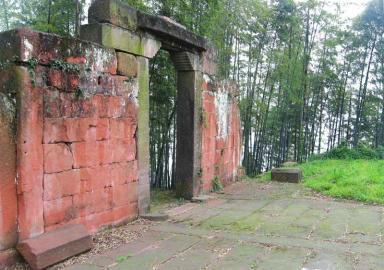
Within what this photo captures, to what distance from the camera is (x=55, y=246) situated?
3.88 metres

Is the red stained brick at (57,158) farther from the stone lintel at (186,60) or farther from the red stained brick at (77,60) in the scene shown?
the stone lintel at (186,60)

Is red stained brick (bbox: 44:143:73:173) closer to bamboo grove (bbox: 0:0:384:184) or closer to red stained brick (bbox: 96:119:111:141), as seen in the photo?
red stained brick (bbox: 96:119:111:141)

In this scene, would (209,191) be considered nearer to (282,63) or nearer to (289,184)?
(289,184)

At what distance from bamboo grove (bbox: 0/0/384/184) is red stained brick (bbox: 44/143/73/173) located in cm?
494

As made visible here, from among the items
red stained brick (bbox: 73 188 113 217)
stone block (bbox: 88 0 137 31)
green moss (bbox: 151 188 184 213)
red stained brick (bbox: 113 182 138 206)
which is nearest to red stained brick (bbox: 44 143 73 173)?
red stained brick (bbox: 73 188 113 217)

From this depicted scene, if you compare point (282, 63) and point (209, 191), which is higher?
point (282, 63)

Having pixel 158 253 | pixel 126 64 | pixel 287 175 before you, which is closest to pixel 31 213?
pixel 158 253

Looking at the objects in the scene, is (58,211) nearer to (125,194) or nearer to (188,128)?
(125,194)

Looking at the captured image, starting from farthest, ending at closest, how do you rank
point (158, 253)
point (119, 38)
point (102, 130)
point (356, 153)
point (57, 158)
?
1. point (356, 153)
2. point (119, 38)
3. point (102, 130)
4. point (57, 158)
5. point (158, 253)

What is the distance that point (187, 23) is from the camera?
9164 millimetres

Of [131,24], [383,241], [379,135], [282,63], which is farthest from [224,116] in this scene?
[379,135]

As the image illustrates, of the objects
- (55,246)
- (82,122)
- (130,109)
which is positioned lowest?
(55,246)

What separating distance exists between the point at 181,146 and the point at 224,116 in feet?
5.75

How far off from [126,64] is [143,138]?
3.50ft
